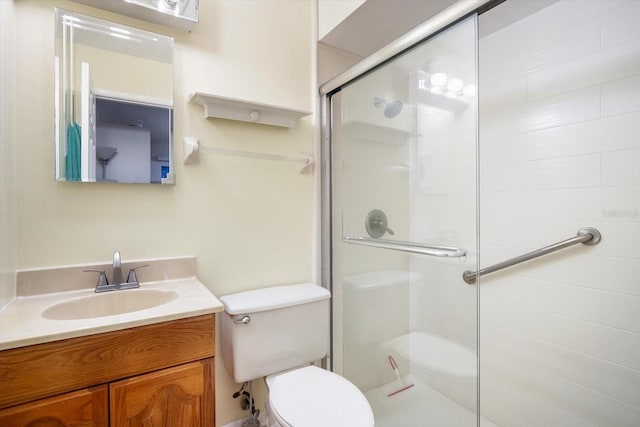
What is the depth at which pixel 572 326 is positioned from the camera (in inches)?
55.7

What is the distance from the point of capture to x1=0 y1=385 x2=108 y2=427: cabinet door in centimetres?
79

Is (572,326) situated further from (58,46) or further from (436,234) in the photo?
(58,46)

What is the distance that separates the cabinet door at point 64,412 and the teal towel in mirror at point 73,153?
78cm

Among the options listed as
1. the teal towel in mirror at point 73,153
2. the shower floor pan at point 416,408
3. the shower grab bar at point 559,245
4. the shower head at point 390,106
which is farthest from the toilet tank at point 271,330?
the shower head at point 390,106

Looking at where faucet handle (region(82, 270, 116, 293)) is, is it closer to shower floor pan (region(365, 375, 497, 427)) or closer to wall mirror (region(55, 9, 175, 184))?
wall mirror (region(55, 9, 175, 184))

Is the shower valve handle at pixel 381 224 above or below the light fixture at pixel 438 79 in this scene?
below

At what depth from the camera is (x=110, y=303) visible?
3.88ft

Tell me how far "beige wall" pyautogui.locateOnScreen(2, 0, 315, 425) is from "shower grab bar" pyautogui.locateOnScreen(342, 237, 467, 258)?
0.31 metres

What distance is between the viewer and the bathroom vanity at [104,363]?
2.63 feet

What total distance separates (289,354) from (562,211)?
4.77 ft

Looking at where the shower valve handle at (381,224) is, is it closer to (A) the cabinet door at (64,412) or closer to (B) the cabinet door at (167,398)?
(B) the cabinet door at (167,398)

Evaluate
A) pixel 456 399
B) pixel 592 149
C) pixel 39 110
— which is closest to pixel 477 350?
pixel 456 399

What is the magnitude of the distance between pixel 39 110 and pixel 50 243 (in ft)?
1.68

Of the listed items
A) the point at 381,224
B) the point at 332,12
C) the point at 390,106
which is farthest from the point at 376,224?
the point at 332,12
